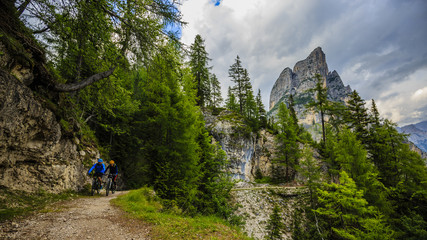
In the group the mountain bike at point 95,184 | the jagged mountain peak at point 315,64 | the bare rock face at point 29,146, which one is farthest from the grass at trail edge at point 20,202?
the jagged mountain peak at point 315,64

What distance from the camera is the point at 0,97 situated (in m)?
4.32

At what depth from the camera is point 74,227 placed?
3822 mm

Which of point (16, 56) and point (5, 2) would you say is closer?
point (5, 2)

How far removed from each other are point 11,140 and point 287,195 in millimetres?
23455

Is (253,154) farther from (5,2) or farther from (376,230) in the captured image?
(5,2)

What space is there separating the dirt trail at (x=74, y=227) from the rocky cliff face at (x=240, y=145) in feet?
69.0

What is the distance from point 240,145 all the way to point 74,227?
24.6m

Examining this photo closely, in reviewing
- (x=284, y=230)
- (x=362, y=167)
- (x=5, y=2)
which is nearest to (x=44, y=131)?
(x=5, y=2)

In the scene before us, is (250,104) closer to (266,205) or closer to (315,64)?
(266,205)

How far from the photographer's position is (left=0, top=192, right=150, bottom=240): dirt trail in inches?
127

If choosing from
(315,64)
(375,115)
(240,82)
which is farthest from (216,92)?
(315,64)

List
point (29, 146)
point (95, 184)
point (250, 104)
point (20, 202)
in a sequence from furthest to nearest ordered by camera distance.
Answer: point (250, 104) → point (95, 184) → point (29, 146) → point (20, 202)

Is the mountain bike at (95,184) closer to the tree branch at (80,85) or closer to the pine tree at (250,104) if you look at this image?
the tree branch at (80,85)

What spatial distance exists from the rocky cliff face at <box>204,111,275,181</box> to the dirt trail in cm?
2103
